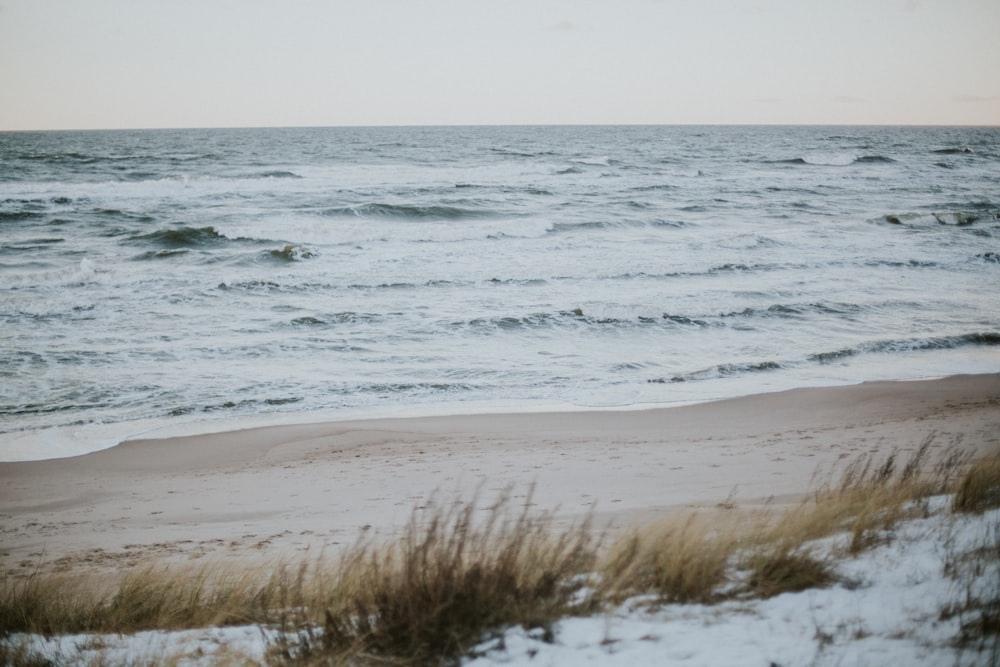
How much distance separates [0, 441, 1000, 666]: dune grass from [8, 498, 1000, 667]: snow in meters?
0.08

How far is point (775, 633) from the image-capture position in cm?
293

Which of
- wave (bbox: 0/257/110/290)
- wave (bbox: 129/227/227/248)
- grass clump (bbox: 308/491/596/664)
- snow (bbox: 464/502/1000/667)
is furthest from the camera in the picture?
wave (bbox: 129/227/227/248)

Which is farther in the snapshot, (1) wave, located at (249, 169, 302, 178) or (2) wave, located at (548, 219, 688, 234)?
(1) wave, located at (249, 169, 302, 178)

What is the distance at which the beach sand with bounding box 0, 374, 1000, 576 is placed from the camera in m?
5.82

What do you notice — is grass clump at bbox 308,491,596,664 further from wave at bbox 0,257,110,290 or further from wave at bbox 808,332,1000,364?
wave at bbox 0,257,110,290

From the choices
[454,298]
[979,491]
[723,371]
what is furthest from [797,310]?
[979,491]

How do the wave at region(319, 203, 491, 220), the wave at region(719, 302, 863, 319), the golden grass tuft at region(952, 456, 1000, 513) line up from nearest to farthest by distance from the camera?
the golden grass tuft at region(952, 456, 1000, 513)
the wave at region(719, 302, 863, 319)
the wave at region(319, 203, 491, 220)

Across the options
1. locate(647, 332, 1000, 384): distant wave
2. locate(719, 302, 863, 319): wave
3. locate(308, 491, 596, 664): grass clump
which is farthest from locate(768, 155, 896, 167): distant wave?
locate(308, 491, 596, 664): grass clump

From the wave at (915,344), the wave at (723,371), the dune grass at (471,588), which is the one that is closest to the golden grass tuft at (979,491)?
the dune grass at (471,588)

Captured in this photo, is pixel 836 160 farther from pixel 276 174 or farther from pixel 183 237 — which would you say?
pixel 183 237

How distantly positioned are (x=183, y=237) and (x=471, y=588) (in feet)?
74.4

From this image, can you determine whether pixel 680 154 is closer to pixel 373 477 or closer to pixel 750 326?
pixel 750 326

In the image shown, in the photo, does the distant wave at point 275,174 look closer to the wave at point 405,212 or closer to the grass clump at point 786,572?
the wave at point 405,212

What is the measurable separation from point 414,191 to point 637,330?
22586mm
